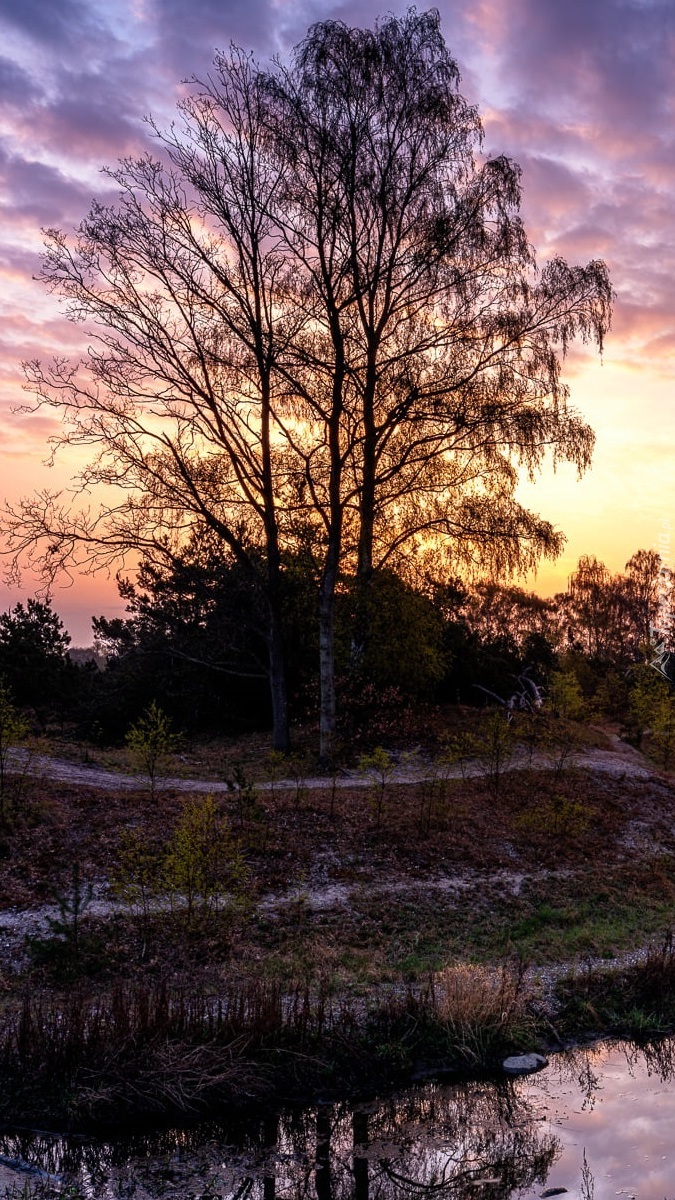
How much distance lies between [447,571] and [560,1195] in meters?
17.0

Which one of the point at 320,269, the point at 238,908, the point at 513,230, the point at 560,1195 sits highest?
the point at 513,230

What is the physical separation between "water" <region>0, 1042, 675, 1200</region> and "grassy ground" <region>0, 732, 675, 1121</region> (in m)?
0.37

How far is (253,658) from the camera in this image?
2559 centimetres

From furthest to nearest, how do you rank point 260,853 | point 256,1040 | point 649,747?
point 649,747, point 260,853, point 256,1040

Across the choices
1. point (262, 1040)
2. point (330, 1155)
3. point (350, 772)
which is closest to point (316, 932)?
point (262, 1040)

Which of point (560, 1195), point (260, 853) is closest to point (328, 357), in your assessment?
point (260, 853)

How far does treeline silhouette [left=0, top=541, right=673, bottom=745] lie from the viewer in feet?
71.6

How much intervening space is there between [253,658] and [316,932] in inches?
606

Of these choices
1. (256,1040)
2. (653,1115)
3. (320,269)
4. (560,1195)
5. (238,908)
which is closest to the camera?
(560,1195)

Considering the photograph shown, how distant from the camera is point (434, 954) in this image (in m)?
10.0

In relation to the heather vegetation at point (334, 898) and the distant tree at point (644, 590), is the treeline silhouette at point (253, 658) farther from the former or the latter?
the distant tree at point (644, 590)

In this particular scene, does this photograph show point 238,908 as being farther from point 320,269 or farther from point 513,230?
point 513,230

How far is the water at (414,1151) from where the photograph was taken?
6.07m

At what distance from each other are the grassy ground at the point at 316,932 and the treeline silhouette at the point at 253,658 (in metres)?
5.34
